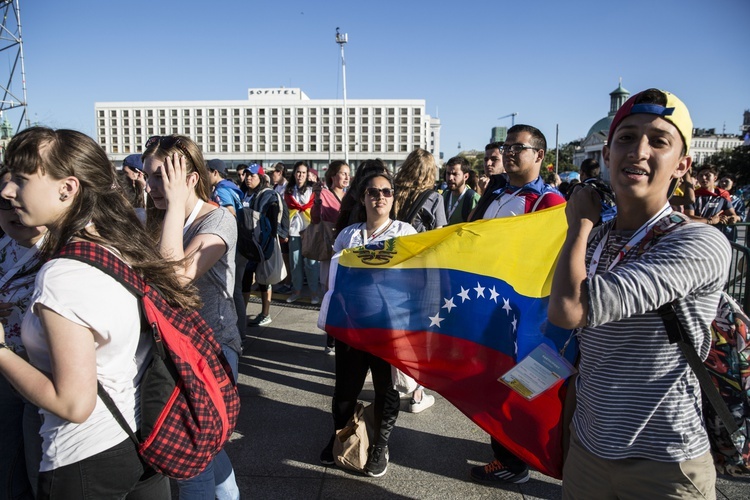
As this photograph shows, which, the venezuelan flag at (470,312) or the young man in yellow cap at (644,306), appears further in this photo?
the venezuelan flag at (470,312)

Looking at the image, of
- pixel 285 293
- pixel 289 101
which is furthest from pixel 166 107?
pixel 285 293

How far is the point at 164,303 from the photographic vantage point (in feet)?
6.02

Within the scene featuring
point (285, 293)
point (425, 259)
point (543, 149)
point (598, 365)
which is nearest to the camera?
point (598, 365)

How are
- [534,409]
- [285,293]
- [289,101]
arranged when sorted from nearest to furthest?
[534,409] → [285,293] → [289,101]

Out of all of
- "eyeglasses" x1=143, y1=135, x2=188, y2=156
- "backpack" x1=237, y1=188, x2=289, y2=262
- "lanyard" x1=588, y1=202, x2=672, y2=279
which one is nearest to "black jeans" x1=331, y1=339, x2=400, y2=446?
"eyeglasses" x1=143, y1=135, x2=188, y2=156

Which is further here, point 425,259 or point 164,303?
point 425,259

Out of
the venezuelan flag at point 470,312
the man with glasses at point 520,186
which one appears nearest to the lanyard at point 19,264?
the venezuelan flag at point 470,312

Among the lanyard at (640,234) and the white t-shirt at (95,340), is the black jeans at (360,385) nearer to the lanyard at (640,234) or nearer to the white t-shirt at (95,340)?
the white t-shirt at (95,340)

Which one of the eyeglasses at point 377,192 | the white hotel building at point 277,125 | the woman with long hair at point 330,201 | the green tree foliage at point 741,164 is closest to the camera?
the eyeglasses at point 377,192

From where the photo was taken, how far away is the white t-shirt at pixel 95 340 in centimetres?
153

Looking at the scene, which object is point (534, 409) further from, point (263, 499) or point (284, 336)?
point (284, 336)

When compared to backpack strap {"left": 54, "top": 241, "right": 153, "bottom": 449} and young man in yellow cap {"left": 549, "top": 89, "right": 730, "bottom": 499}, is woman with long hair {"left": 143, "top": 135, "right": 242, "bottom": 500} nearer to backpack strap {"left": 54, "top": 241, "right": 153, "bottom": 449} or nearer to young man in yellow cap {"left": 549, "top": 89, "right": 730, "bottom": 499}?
backpack strap {"left": 54, "top": 241, "right": 153, "bottom": 449}

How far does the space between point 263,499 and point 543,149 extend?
310 cm

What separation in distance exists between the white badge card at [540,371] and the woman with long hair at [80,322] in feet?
4.67
